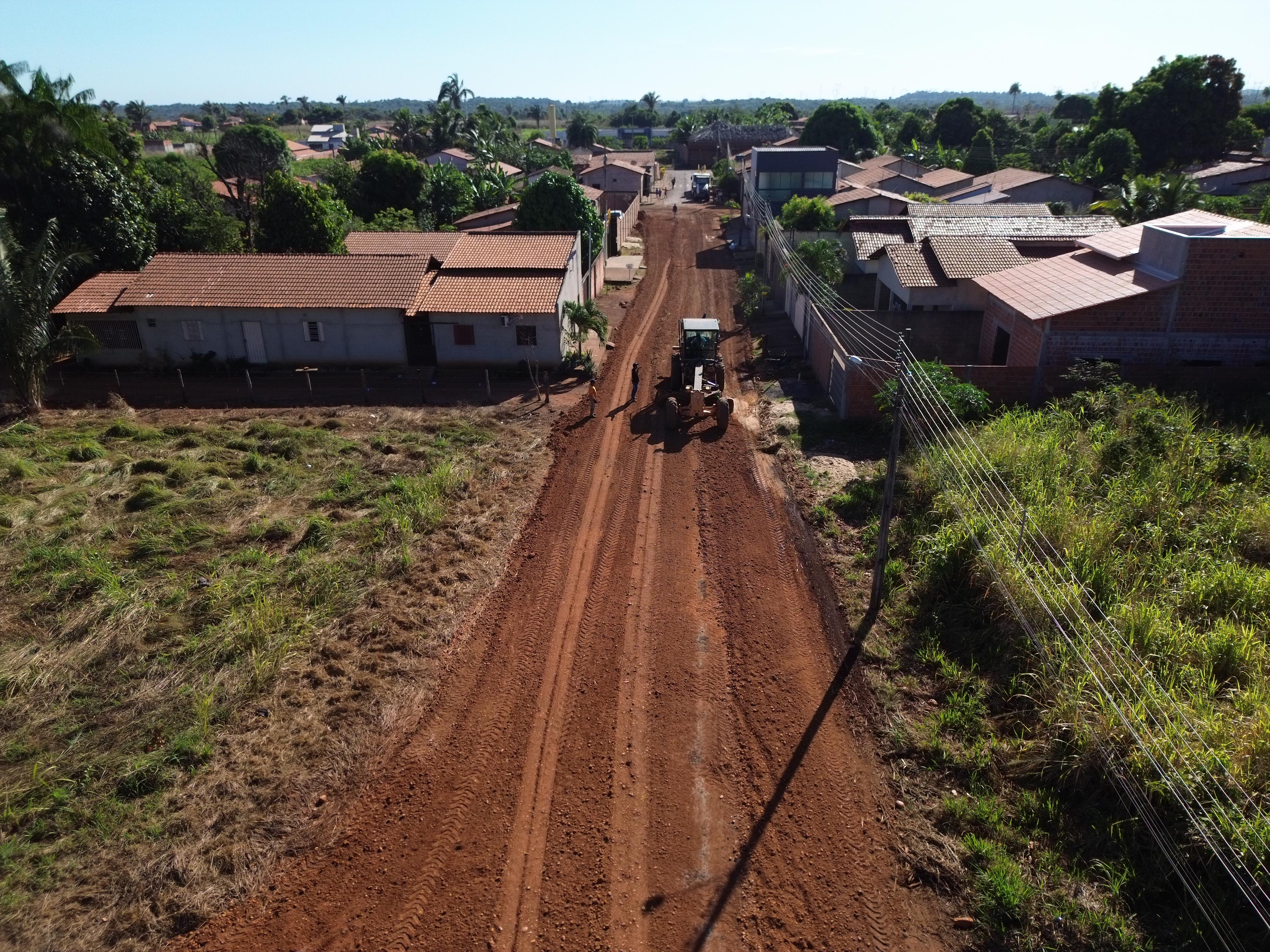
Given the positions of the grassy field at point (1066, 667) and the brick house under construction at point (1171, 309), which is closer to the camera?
the grassy field at point (1066, 667)

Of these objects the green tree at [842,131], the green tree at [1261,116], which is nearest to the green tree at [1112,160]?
the green tree at [842,131]

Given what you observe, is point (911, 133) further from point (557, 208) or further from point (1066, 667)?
point (1066, 667)

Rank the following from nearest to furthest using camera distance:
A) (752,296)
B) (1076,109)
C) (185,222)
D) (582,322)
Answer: (582,322) < (185,222) < (752,296) < (1076,109)

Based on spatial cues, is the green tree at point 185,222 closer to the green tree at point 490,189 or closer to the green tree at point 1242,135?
the green tree at point 490,189

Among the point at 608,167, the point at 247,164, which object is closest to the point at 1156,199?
the point at 608,167

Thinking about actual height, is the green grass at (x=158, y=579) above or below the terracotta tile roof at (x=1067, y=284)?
below

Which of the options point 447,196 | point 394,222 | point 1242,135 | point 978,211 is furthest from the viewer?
point 1242,135
